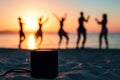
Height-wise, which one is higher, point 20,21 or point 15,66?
point 20,21

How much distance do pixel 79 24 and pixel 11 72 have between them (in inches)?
470

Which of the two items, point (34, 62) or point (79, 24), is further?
point (79, 24)

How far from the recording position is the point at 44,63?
796cm

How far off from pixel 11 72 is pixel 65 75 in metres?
1.22

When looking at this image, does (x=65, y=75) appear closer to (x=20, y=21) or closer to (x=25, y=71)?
(x=25, y=71)

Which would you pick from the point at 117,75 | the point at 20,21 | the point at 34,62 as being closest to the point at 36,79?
the point at 34,62

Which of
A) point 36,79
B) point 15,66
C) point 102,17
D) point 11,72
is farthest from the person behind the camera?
point 102,17

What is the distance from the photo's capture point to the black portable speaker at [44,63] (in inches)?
313

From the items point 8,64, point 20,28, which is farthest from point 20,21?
point 8,64

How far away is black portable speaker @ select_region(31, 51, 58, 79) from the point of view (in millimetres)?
7945

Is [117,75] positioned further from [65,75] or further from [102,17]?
[102,17]

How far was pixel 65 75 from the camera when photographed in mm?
8375

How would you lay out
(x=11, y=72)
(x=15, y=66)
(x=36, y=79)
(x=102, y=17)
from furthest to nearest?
(x=102, y=17) < (x=15, y=66) < (x=11, y=72) < (x=36, y=79)

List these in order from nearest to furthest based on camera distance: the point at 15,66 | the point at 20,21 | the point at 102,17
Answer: the point at 15,66 → the point at 102,17 → the point at 20,21
